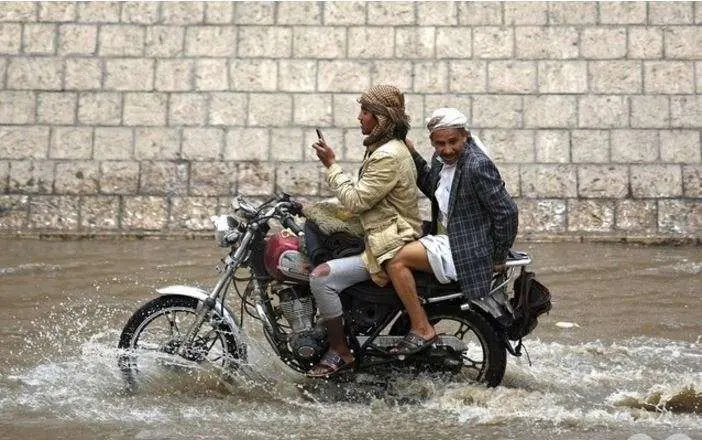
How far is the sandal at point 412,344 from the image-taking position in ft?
18.0

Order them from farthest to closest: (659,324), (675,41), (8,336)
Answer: (675,41)
(659,324)
(8,336)

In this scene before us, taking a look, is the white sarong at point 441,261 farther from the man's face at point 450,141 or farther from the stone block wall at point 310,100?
the stone block wall at point 310,100

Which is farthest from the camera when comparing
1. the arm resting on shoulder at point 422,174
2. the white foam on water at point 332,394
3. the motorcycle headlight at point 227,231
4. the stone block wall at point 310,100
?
the stone block wall at point 310,100

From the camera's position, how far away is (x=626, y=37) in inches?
473

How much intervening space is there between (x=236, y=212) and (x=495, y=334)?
1.60 meters

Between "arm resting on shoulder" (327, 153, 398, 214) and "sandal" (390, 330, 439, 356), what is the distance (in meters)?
0.74

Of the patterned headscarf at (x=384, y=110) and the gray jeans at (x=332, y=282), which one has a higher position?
the patterned headscarf at (x=384, y=110)

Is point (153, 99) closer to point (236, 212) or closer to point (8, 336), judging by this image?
point (8, 336)

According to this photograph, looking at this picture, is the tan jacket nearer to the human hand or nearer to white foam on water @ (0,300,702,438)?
the human hand

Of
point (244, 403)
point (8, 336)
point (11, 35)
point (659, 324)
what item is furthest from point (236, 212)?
point (11, 35)

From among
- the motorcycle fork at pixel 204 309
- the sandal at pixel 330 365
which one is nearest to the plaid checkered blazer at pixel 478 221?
the sandal at pixel 330 365

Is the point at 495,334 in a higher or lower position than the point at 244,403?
higher

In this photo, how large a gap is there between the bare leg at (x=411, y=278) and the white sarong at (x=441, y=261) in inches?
1.2

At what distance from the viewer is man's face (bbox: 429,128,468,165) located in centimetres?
554
